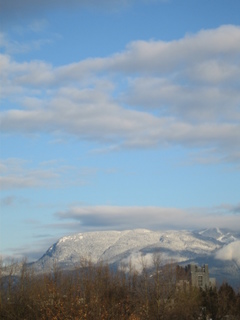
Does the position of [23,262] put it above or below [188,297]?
above

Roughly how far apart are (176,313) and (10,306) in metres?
31.2

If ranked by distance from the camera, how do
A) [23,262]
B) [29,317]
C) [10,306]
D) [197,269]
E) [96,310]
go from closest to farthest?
[96,310]
[29,317]
[10,306]
[23,262]
[197,269]

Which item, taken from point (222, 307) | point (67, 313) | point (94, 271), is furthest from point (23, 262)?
point (67, 313)

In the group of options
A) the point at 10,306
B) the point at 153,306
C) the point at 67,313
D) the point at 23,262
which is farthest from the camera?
the point at 23,262

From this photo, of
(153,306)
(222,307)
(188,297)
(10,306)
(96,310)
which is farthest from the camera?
(188,297)

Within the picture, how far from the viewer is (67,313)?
41.1 meters

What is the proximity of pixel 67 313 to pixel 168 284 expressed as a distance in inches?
2336

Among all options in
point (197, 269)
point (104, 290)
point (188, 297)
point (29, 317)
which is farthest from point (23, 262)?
point (197, 269)

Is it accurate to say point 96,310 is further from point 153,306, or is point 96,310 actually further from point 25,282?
point 25,282

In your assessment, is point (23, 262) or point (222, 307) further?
point (23, 262)

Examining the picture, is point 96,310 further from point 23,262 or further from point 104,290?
point 23,262

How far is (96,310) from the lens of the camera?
48.0 metres

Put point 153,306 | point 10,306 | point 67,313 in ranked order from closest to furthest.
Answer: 1. point 67,313
2. point 10,306
3. point 153,306

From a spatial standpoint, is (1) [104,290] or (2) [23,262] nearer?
(1) [104,290]
